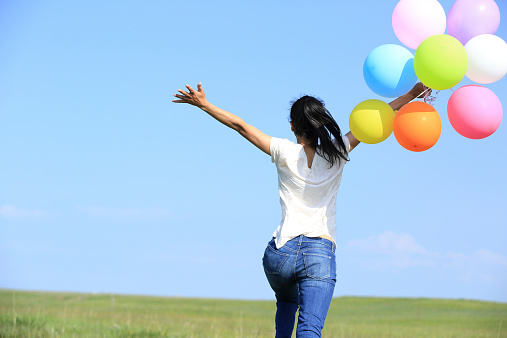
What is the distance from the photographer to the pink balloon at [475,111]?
4.75 m

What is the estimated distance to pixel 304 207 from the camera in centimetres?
428

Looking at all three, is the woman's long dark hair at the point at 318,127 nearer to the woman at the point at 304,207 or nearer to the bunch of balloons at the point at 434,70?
the woman at the point at 304,207

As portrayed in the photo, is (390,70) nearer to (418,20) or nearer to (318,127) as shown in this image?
(418,20)

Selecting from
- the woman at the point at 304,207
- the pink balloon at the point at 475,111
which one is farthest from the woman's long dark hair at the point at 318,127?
the pink balloon at the point at 475,111

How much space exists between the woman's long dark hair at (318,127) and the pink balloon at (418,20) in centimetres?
130

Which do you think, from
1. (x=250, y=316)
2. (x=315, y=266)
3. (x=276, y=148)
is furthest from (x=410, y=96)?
(x=250, y=316)

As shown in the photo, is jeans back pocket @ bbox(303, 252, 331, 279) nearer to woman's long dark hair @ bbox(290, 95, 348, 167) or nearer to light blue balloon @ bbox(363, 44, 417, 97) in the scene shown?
woman's long dark hair @ bbox(290, 95, 348, 167)

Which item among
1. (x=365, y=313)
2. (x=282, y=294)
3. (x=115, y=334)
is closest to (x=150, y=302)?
(x=365, y=313)

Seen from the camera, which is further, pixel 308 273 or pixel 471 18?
pixel 471 18

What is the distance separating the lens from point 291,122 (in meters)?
4.52

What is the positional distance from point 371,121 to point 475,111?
915 mm

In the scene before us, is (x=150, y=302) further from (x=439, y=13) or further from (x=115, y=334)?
(x=439, y=13)

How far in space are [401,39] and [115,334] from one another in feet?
18.5

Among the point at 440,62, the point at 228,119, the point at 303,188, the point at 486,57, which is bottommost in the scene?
the point at 303,188
